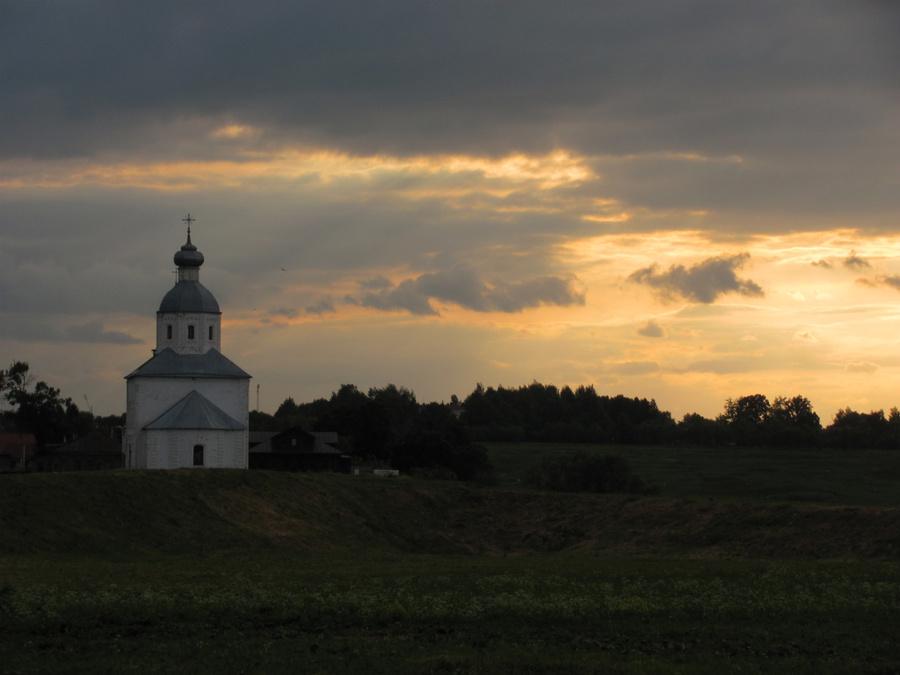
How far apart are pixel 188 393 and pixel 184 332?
4732 mm

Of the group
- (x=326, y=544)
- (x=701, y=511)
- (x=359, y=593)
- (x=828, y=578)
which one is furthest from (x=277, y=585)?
(x=701, y=511)

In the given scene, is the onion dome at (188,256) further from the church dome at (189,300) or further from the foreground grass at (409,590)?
the foreground grass at (409,590)

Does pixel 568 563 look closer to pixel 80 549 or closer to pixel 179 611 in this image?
pixel 179 611

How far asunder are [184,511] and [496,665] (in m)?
32.9

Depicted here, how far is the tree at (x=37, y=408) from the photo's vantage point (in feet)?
258

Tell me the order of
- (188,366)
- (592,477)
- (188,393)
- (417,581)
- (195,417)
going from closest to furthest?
(417,581) < (195,417) < (188,393) < (188,366) < (592,477)

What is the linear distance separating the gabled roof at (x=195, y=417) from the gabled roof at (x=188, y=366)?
5.25ft

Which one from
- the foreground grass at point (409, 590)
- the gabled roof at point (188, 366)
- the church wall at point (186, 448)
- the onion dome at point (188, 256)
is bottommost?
the foreground grass at point (409, 590)

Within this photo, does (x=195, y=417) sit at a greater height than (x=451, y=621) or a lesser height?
greater

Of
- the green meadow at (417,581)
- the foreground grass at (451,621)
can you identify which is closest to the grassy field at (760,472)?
the green meadow at (417,581)

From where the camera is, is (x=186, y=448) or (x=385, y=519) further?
(x=186, y=448)

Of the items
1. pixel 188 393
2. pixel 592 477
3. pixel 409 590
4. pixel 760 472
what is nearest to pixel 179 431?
pixel 188 393

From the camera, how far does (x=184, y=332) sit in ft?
223

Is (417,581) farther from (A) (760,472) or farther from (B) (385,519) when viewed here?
(A) (760,472)
